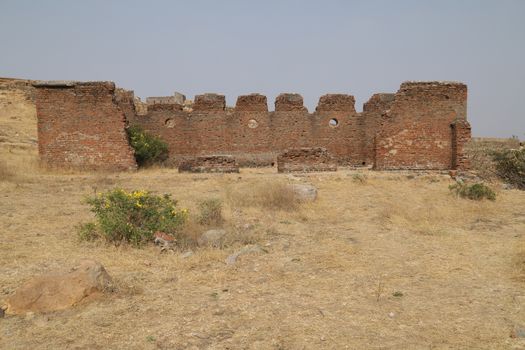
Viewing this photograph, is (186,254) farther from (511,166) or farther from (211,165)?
(511,166)

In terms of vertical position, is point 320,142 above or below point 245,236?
above

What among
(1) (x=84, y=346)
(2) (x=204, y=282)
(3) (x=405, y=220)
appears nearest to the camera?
(1) (x=84, y=346)

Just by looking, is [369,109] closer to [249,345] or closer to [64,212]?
[64,212]

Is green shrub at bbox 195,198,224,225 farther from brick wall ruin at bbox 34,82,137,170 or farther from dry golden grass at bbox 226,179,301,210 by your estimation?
brick wall ruin at bbox 34,82,137,170

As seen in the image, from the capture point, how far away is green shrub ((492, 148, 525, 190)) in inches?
495

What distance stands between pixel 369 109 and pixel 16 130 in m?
16.2

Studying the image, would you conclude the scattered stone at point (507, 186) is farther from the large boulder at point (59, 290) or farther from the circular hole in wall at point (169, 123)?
the circular hole in wall at point (169, 123)

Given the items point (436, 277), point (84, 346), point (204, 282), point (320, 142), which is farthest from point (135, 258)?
point (320, 142)

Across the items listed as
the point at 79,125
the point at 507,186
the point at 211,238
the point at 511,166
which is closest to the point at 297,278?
the point at 211,238

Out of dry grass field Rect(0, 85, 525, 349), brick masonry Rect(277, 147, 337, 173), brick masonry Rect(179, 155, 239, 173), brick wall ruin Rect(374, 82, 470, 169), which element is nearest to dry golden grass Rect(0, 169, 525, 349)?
dry grass field Rect(0, 85, 525, 349)

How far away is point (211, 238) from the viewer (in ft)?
21.0

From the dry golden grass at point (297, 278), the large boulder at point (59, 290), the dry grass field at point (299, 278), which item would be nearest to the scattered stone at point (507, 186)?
the dry grass field at point (299, 278)

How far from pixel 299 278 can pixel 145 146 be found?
1101 centimetres

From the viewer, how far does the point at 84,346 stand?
3383 millimetres
